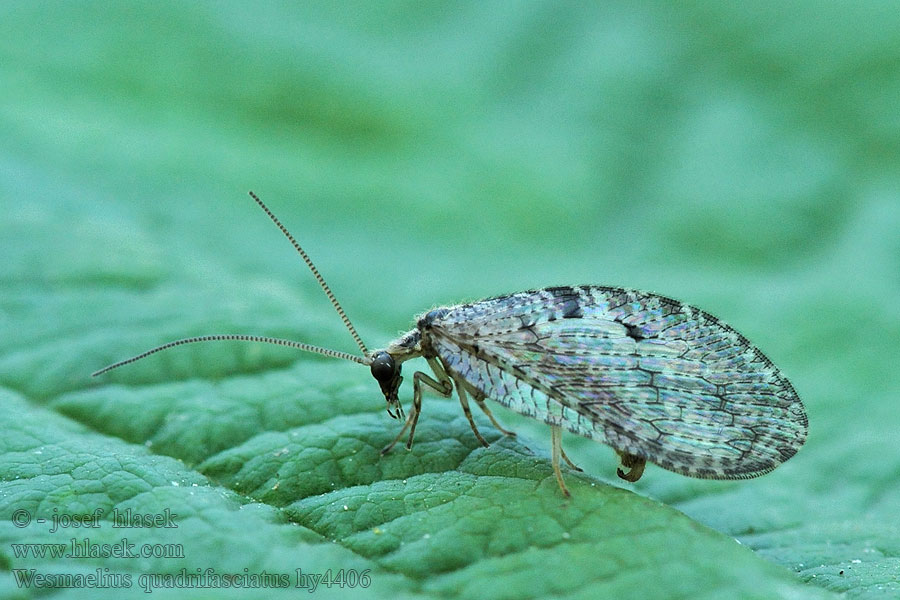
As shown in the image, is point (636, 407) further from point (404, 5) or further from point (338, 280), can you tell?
point (404, 5)

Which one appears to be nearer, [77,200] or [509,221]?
[77,200]

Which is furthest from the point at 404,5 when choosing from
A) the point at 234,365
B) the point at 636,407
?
the point at 636,407

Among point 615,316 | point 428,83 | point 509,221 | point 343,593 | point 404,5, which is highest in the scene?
point 404,5

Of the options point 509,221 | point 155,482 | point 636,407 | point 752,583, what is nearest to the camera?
point 752,583

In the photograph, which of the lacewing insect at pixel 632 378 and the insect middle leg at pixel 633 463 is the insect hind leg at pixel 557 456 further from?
the insect middle leg at pixel 633 463

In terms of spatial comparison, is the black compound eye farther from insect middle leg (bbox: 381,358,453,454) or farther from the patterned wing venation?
the patterned wing venation

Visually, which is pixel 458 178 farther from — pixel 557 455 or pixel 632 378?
pixel 557 455

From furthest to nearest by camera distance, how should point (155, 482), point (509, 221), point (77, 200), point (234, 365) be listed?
1. point (509, 221)
2. point (77, 200)
3. point (234, 365)
4. point (155, 482)
